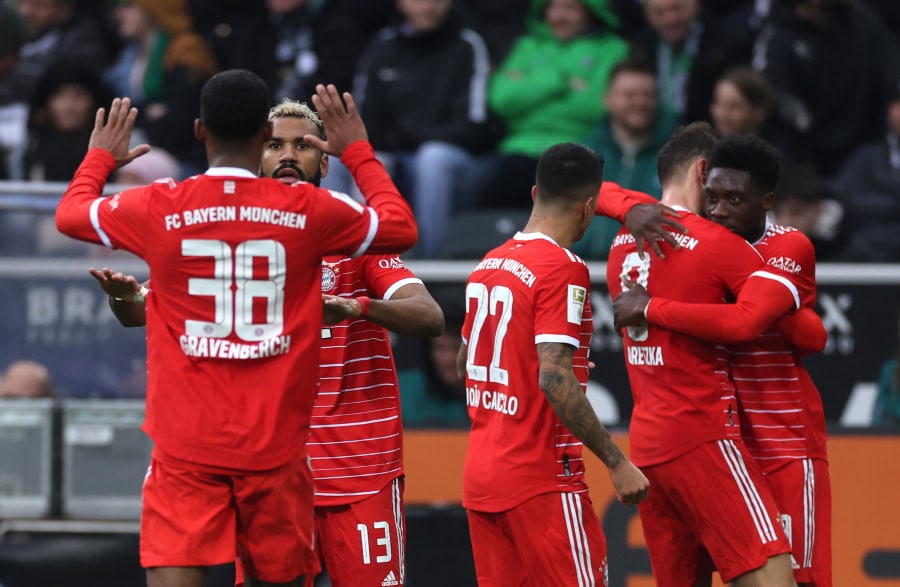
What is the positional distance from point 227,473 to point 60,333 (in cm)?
417

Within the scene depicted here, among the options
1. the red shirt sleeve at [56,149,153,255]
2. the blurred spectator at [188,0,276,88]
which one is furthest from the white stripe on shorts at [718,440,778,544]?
the blurred spectator at [188,0,276,88]

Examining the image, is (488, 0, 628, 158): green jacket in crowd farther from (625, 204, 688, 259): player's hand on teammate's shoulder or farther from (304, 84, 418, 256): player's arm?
(304, 84, 418, 256): player's arm

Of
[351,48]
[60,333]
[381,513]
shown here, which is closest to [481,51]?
[351,48]

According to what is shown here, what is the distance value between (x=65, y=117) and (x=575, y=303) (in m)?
6.14

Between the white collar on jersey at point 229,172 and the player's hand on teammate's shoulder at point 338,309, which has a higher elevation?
the white collar on jersey at point 229,172

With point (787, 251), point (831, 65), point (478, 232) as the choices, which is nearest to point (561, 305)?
point (787, 251)

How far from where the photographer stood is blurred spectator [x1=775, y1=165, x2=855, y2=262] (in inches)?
356

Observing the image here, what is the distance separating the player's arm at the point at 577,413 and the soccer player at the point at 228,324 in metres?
0.80

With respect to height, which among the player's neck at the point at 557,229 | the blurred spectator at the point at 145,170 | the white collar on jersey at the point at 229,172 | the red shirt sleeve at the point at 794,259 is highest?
the blurred spectator at the point at 145,170

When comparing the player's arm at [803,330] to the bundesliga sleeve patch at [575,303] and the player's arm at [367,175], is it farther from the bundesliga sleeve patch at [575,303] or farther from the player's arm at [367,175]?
the player's arm at [367,175]

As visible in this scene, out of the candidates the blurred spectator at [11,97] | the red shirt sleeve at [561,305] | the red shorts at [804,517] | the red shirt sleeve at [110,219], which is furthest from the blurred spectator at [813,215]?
the blurred spectator at [11,97]

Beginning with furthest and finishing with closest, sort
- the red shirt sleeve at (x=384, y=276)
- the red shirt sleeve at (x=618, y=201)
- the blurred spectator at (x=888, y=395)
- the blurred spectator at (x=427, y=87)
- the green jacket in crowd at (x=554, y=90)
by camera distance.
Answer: the blurred spectator at (x=427, y=87) → the green jacket in crowd at (x=554, y=90) → the blurred spectator at (x=888, y=395) → the red shirt sleeve at (x=618, y=201) → the red shirt sleeve at (x=384, y=276)

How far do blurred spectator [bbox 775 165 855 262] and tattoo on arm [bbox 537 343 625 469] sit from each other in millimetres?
4183

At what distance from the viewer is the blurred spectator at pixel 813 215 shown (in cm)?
905
